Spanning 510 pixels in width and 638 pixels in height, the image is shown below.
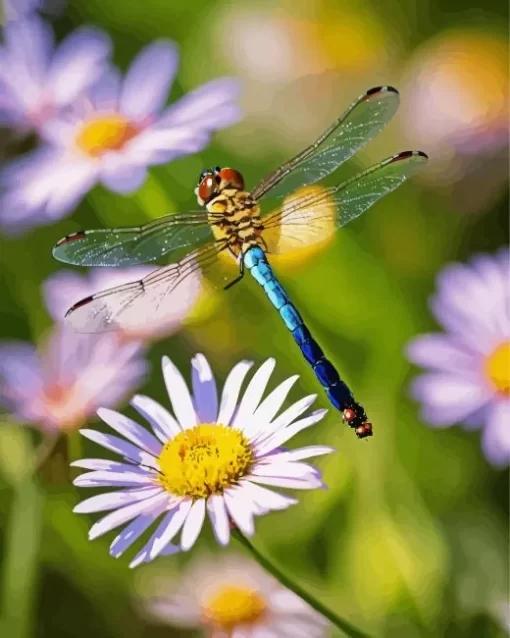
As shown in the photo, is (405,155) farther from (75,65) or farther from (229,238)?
(75,65)

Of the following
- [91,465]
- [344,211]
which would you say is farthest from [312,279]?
[91,465]

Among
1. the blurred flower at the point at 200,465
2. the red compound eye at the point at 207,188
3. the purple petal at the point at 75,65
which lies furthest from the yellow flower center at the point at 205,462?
the purple petal at the point at 75,65

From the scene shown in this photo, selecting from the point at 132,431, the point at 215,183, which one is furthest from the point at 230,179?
the point at 132,431

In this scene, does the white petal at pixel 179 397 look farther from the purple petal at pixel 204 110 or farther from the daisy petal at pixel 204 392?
the purple petal at pixel 204 110

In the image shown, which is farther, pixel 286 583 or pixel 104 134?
pixel 104 134

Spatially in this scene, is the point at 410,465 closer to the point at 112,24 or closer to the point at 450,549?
the point at 450,549

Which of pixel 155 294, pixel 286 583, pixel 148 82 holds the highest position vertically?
pixel 148 82

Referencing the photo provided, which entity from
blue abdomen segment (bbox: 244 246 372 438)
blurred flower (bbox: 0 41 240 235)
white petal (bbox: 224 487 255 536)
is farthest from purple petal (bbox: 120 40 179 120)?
white petal (bbox: 224 487 255 536)
